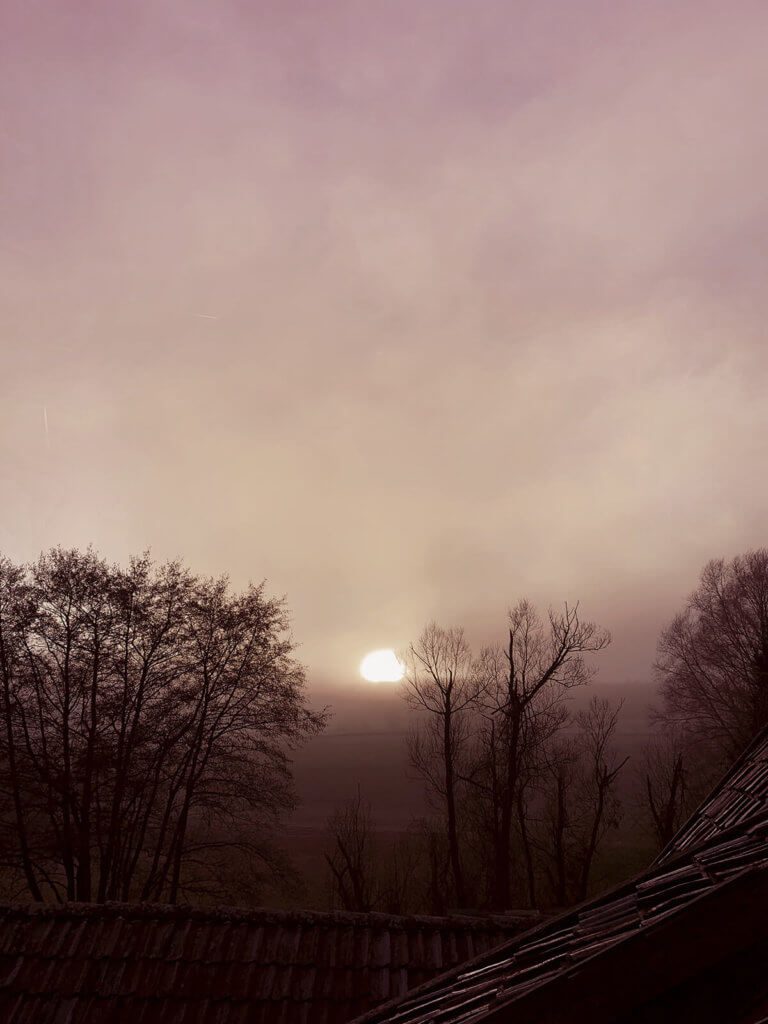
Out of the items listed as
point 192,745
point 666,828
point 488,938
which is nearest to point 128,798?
point 192,745

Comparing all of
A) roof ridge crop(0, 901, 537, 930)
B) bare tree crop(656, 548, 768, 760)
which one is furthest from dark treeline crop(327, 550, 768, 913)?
roof ridge crop(0, 901, 537, 930)

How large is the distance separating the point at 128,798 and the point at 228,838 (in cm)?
394

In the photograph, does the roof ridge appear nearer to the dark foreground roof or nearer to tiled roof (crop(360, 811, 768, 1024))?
the dark foreground roof

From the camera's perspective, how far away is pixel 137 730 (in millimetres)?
18812

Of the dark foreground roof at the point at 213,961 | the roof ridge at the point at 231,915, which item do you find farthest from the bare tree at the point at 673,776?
the dark foreground roof at the point at 213,961

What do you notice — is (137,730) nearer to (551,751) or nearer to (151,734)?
(151,734)

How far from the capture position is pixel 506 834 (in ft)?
77.3

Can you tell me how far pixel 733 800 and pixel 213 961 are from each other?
673 centimetres

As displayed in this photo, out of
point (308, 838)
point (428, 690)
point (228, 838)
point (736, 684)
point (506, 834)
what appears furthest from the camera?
point (308, 838)

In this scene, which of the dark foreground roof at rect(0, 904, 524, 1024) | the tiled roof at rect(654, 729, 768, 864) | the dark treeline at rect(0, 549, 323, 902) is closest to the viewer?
the tiled roof at rect(654, 729, 768, 864)

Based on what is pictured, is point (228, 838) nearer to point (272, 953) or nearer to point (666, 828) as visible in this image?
point (272, 953)

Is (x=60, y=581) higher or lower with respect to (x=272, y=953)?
higher

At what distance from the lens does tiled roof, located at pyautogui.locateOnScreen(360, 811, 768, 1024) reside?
2.18 metres

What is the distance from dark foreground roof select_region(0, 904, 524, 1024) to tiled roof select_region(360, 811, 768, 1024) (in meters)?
4.79
